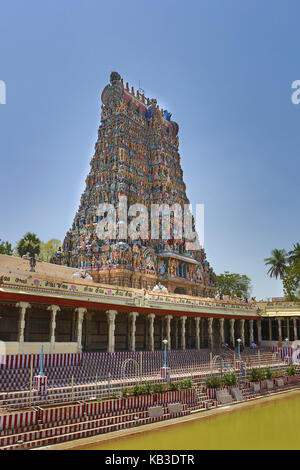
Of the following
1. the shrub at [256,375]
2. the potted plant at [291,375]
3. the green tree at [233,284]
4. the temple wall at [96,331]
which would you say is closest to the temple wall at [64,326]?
the temple wall at [96,331]

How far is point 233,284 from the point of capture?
242 ft

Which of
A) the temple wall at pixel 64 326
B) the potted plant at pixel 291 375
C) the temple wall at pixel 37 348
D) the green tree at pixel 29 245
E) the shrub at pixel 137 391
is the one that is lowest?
the potted plant at pixel 291 375

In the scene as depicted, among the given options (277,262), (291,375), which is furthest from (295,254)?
(291,375)

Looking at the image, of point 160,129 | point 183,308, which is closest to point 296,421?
point 183,308

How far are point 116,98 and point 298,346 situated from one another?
39519 mm

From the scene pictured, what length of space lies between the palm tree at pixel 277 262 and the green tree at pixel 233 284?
5449 millimetres

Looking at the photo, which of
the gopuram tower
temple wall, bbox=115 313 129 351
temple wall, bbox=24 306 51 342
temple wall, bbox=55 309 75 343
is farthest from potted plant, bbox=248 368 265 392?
the gopuram tower

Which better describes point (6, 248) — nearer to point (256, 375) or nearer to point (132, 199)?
point (132, 199)

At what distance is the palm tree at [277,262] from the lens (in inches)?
2763

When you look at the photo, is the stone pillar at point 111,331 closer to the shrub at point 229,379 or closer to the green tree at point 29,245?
the shrub at point 229,379

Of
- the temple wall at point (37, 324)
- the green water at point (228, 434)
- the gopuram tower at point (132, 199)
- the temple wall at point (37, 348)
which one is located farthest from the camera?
the gopuram tower at point (132, 199)

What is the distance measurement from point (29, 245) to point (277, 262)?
142ft
